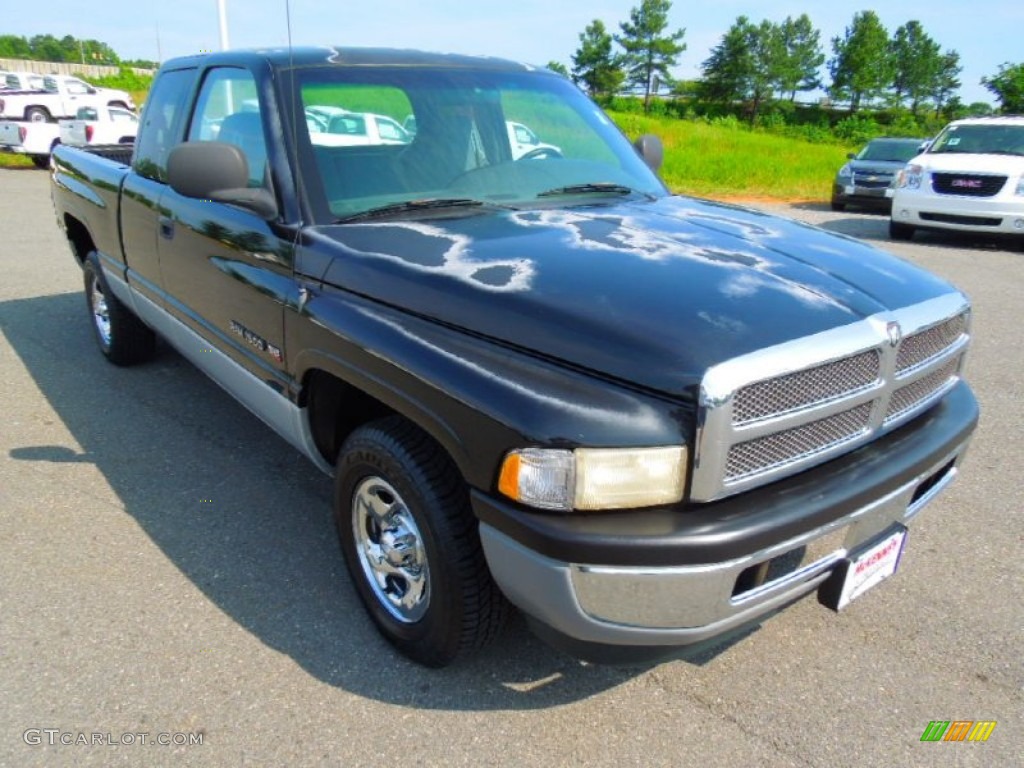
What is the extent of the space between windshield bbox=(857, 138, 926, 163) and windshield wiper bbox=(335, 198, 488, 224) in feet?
48.9

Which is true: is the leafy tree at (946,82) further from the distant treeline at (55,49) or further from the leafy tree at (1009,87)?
the distant treeline at (55,49)

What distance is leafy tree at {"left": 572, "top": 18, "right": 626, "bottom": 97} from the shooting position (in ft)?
264

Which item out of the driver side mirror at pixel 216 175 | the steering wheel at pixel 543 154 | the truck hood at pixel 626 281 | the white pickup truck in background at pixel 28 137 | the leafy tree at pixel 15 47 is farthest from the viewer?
the leafy tree at pixel 15 47

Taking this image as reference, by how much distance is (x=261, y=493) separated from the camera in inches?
139

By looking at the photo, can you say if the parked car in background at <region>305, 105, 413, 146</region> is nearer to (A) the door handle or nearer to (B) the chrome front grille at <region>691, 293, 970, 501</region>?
(A) the door handle

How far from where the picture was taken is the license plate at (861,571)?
6.85 ft

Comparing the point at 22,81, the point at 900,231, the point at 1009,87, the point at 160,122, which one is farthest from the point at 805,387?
the point at 1009,87

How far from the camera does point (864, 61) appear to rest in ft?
257

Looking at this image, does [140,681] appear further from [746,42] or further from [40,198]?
[746,42]

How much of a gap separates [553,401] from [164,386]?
12.3ft

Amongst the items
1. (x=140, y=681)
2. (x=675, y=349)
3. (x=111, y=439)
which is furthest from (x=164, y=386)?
(x=675, y=349)

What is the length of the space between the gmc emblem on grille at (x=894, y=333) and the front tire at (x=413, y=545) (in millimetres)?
1205

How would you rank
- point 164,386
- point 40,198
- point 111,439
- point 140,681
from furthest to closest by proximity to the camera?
1. point 40,198
2. point 164,386
3. point 111,439
4. point 140,681

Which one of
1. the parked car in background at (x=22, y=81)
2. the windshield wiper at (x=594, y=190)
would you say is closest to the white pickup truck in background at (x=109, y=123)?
the parked car in background at (x=22, y=81)
